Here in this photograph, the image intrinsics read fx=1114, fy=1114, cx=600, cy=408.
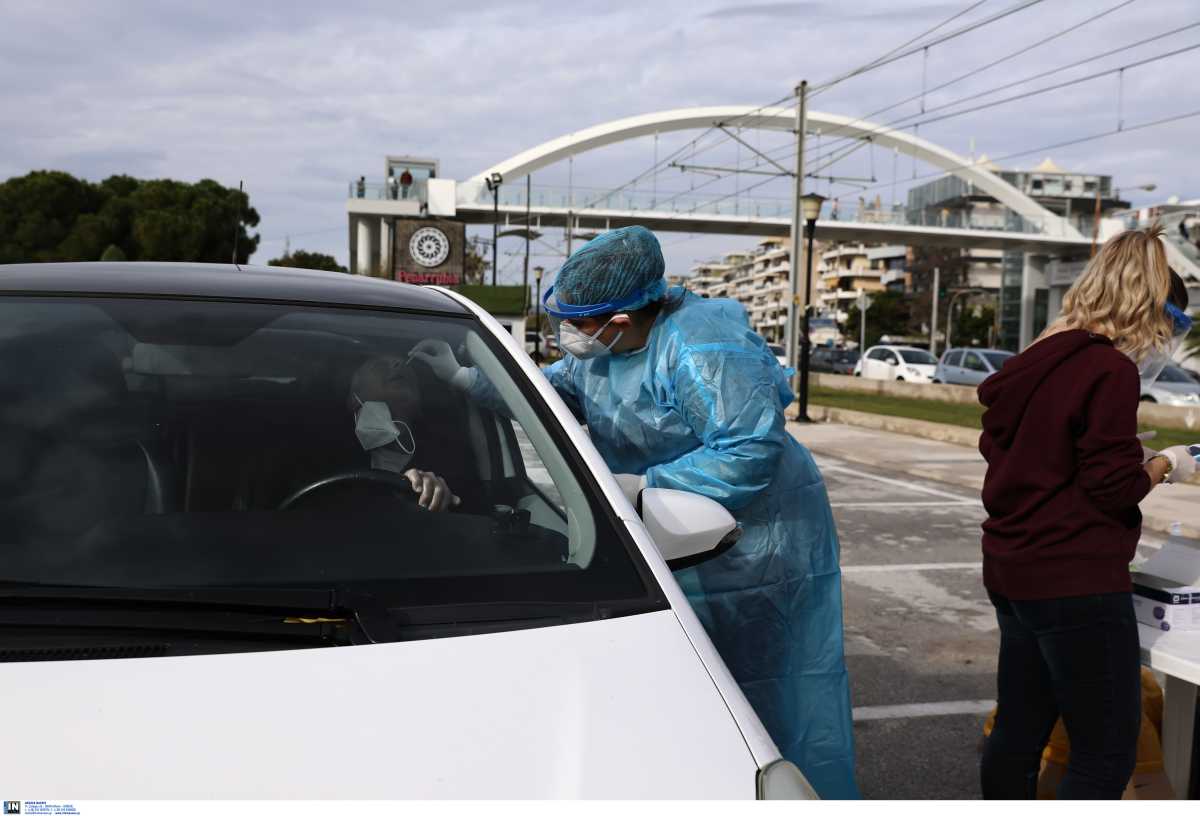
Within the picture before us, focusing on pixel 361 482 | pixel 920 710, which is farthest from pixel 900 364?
pixel 361 482

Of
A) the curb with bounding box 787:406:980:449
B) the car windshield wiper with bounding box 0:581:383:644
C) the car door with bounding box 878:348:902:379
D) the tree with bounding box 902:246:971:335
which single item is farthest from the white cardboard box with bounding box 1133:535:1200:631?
the tree with bounding box 902:246:971:335

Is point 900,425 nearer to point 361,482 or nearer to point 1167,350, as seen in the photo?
point 1167,350

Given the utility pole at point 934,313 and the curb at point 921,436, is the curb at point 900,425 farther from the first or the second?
the utility pole at point 934,313

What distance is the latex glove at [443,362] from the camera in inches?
95.9

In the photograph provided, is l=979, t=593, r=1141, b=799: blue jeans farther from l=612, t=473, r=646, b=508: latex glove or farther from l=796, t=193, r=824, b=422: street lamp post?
l=796, t=193, r=824, b=422: street lamp post

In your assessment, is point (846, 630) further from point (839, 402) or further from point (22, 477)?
point (839, 402)

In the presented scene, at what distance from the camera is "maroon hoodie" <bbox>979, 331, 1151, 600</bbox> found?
7.68 feet

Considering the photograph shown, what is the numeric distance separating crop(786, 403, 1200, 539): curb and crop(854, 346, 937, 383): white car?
11.8m

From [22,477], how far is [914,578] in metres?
5.84

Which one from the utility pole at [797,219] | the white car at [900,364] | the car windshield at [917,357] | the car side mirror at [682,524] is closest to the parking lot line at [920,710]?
the car side mirror at [682,524]

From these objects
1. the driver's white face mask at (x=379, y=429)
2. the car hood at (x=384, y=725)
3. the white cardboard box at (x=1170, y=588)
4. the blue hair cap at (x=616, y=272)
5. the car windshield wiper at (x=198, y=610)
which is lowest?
the white cardboard box at (x=1170, y=588)

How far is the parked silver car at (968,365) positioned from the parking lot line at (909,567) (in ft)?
68.7

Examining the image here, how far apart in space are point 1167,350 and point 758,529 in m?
1.03

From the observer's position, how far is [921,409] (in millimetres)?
21500
